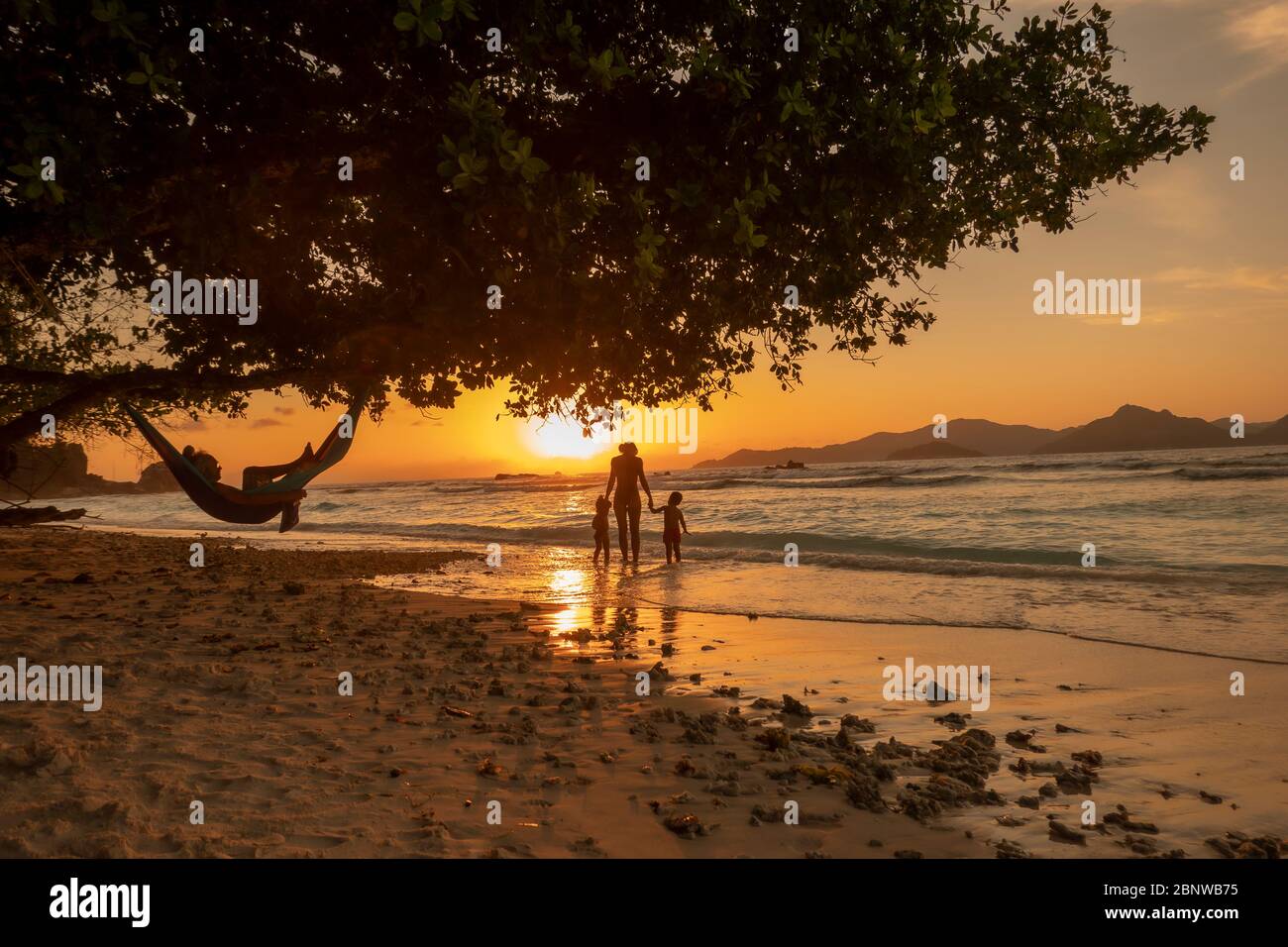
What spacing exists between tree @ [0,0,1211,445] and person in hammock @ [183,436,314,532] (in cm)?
233

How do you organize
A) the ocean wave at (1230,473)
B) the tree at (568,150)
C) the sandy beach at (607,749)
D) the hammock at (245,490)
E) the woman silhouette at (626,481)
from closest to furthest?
the sandy beach at (607,749)
the tree at (568,150)
the hammock at (245,490)
the woman silhouette at (626,481)
the ocean wave at (1230,473)

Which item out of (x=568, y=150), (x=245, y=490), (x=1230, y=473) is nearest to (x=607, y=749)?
(x=568, y=150)

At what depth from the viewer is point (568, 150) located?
289 inches

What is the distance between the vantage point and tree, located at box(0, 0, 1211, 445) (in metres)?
6.02

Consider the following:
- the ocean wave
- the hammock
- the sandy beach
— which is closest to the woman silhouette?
the hammock

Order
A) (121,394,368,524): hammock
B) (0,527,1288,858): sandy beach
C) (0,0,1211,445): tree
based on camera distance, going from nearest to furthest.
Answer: (0,527,1288,858): sandy beach → (0,0,1211,445): tree → (121,394,368,524): hammock

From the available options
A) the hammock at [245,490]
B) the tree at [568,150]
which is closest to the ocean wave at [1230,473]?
the tree at [568,150]

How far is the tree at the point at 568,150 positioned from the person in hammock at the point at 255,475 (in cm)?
233

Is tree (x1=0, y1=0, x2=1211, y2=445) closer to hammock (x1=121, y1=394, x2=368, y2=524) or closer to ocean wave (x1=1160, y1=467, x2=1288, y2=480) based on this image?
hammock (x1=121, y1=394, x2=368, y2=524)

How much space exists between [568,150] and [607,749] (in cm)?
513

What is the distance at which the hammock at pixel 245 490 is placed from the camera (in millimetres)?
9883

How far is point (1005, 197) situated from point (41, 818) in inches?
348

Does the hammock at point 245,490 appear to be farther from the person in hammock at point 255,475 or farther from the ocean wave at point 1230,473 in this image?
the ocean wave at point 1230,473
